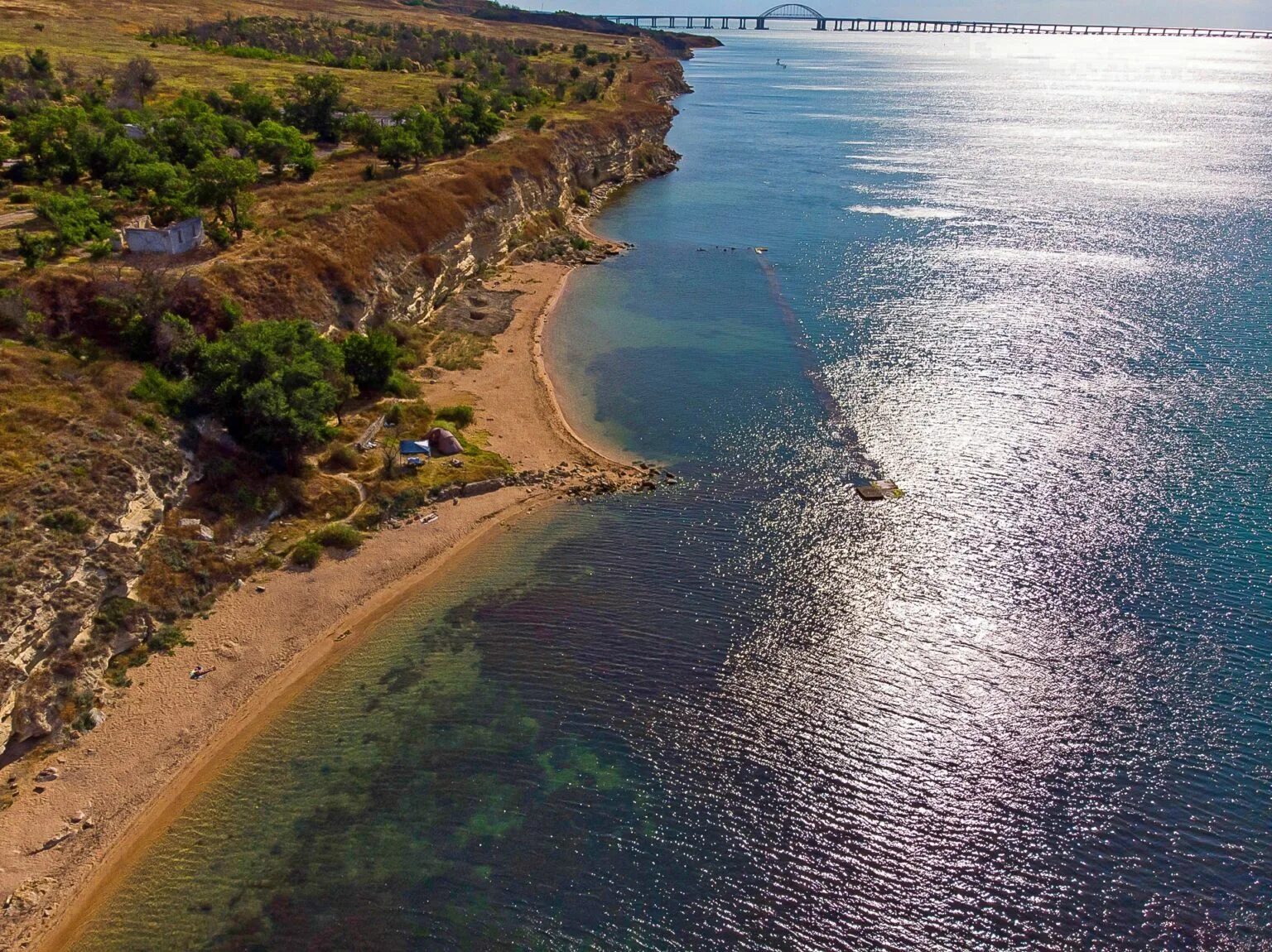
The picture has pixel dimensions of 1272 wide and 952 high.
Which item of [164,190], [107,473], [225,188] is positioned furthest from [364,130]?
[107,473]

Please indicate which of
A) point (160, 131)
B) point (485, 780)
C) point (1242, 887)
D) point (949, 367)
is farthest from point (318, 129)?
point (1242, 887)

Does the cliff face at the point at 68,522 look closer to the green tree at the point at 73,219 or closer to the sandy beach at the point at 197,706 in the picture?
the sandy beach at the point at 197,706

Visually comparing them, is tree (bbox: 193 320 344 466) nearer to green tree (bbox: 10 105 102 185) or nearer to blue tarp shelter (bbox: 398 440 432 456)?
blue tarp shelter (bbox: 398 440 432 456)

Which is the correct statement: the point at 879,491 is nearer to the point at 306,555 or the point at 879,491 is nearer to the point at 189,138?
the point at 306,555

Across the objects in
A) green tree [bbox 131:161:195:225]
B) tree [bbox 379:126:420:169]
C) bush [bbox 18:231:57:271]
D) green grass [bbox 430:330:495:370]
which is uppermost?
tree [bbox 379:126:420:169]

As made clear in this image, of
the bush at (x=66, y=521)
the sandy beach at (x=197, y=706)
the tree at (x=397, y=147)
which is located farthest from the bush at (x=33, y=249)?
the tree at (x=397, y=147)

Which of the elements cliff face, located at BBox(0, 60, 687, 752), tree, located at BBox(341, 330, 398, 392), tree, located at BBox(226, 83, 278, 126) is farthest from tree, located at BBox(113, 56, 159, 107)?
tree, located at BBox(341, 330, 398, 392)
